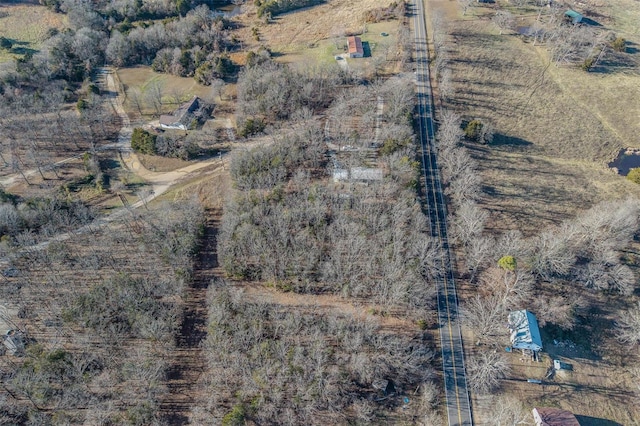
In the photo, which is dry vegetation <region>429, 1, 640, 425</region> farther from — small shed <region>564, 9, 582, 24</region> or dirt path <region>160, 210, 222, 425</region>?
dirt path <region>160, 210, 222, 425</region>

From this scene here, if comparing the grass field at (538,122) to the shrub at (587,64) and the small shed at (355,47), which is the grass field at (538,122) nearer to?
the shrub at (587,64)

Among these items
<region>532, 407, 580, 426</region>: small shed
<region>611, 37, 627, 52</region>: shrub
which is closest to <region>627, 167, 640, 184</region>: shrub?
<region>611, 37, 627, 52</region>: shrub

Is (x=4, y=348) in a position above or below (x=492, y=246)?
below

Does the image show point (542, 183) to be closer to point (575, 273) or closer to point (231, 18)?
point (575, 273)

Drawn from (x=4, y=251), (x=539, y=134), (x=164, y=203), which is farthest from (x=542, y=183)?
(x=4, y=251)

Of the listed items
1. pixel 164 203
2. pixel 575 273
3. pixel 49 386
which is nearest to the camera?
pixel 49 386

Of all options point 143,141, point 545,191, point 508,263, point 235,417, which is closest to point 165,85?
point 143,141
